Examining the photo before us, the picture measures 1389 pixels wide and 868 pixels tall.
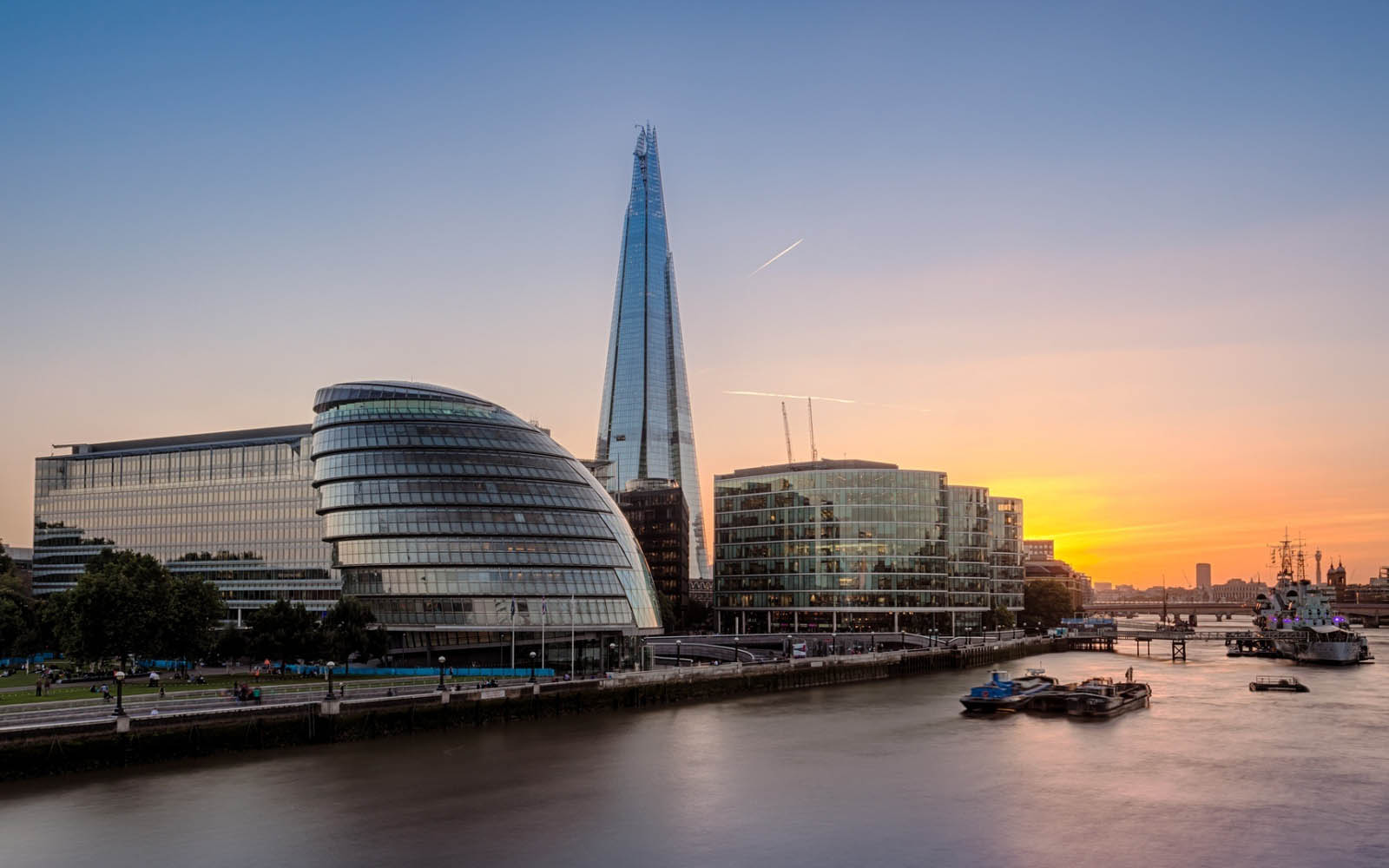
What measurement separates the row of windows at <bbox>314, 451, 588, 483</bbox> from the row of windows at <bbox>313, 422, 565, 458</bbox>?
74cm

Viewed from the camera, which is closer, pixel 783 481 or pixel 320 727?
pixel 320 727

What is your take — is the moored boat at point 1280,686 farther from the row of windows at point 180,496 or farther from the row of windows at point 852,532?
the row of windows at point 180,496

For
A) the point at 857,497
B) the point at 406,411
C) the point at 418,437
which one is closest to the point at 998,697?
the point at 418,437

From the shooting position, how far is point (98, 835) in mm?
39656

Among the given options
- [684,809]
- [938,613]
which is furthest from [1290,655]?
[684,809]

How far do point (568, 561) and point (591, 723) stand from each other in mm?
24312

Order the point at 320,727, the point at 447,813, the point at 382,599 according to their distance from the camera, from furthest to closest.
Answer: the point at 382,599, the point at 320,727, the point at 447,813

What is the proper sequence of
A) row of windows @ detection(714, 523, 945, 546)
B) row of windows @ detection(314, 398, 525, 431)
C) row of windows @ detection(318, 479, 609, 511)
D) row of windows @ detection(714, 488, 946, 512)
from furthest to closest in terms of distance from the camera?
row of windows @ detection(714, 488, 946, 512), row of windows @ detection(714, 523, 945, 546), row of windows @ detection(314, 398, 525, 431), row of windows @ detection(318, 479, 609, 511)

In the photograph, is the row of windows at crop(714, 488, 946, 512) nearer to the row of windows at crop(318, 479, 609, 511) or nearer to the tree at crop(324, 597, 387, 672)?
the row of windows at crop(318, 479, 609, 511)

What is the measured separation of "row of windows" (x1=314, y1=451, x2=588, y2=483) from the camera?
312 feet

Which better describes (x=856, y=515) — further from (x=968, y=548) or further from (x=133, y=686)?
(x=133, y=686)

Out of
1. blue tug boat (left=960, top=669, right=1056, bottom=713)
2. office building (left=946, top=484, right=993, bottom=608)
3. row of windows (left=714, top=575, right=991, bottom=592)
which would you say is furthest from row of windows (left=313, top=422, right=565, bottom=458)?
office building (left=946, top=484, right=993, bottom=608)

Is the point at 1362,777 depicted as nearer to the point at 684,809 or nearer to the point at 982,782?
the point at 982,782

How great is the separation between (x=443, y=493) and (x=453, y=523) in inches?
111
